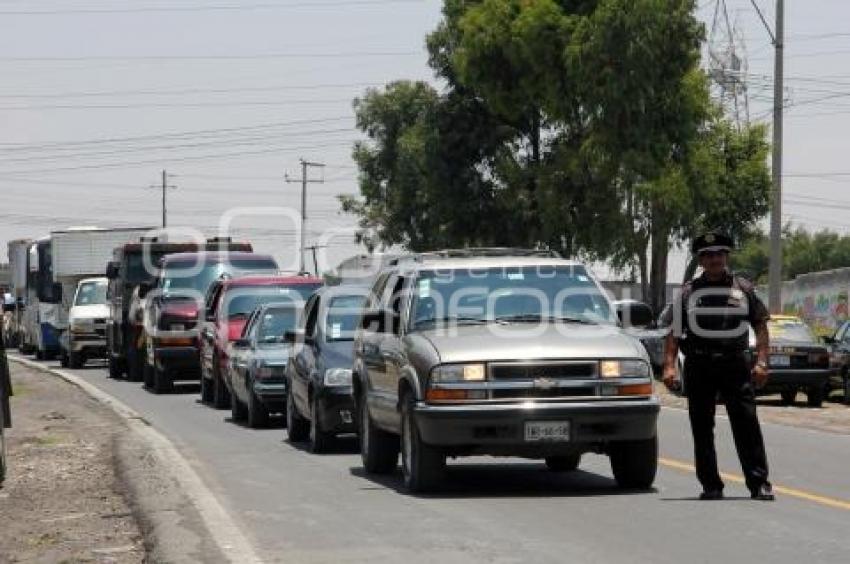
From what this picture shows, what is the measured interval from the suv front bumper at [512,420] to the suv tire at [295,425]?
269 inches

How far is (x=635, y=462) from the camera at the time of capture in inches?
548

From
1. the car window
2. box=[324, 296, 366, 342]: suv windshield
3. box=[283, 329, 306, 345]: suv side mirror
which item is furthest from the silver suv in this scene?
box=[283, 329, 306, 345]: suv side mirror

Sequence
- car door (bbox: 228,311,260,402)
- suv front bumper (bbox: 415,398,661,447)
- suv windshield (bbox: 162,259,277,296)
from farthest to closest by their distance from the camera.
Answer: suv windshield (bbox: 162,259,277,296) < car door (bbox: 228,311,260,402) < suv front bumper (bbox: 415,398,661,447)

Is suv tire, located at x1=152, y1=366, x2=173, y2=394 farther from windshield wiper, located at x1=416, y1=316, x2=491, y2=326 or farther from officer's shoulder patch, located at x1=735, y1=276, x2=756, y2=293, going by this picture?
officer's shoulder patch, located at x1=735, y1=276, x2=756, y2=293

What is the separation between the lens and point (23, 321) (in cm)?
5881

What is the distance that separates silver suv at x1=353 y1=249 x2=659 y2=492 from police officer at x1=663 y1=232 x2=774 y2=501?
512 millimetres

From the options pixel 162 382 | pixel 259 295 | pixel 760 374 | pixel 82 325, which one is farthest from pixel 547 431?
pixel 82 325

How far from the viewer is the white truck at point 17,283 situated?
189ft

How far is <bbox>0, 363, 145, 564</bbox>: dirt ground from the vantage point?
463 inches

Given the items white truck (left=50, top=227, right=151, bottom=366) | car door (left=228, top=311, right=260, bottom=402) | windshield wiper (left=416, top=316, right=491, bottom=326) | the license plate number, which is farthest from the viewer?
white truck (left=50, top=227, right=151, bottom=366)

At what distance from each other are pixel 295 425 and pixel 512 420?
7.33 m

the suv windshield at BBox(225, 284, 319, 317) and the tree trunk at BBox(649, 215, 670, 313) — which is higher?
the tree trunk at BBox(649, 215, 670, 313)

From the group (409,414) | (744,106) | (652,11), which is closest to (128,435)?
(409,414)

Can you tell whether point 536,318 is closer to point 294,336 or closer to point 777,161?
point 294,336
